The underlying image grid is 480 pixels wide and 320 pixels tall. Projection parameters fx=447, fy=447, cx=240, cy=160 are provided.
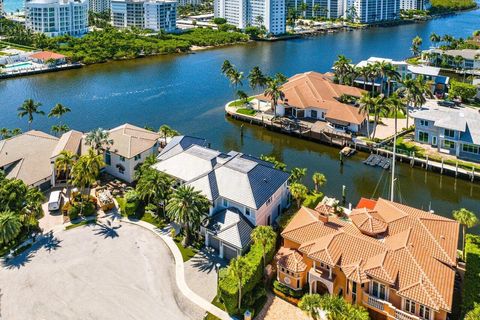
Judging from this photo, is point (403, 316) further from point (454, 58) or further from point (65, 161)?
point (454, 58)

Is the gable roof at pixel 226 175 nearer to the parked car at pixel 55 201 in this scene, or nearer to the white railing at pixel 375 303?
A: the parked car at pixel 55 201

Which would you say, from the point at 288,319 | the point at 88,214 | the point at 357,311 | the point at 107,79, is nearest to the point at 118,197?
the point at 88,214

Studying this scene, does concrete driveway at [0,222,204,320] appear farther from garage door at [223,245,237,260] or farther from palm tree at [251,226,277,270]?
palm tree at [251,226,277,270]

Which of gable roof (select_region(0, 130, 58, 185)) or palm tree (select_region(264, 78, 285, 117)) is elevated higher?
palm tree (select_region(264, 78, 285, 117))

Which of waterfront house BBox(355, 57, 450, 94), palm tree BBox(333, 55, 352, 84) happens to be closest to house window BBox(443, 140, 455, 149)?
waterfront house BBox(355, 57, 450, 94)

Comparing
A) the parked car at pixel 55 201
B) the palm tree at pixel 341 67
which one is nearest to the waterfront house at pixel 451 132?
the palm tree at pixel 341 67

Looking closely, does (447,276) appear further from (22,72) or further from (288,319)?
(22,72)
